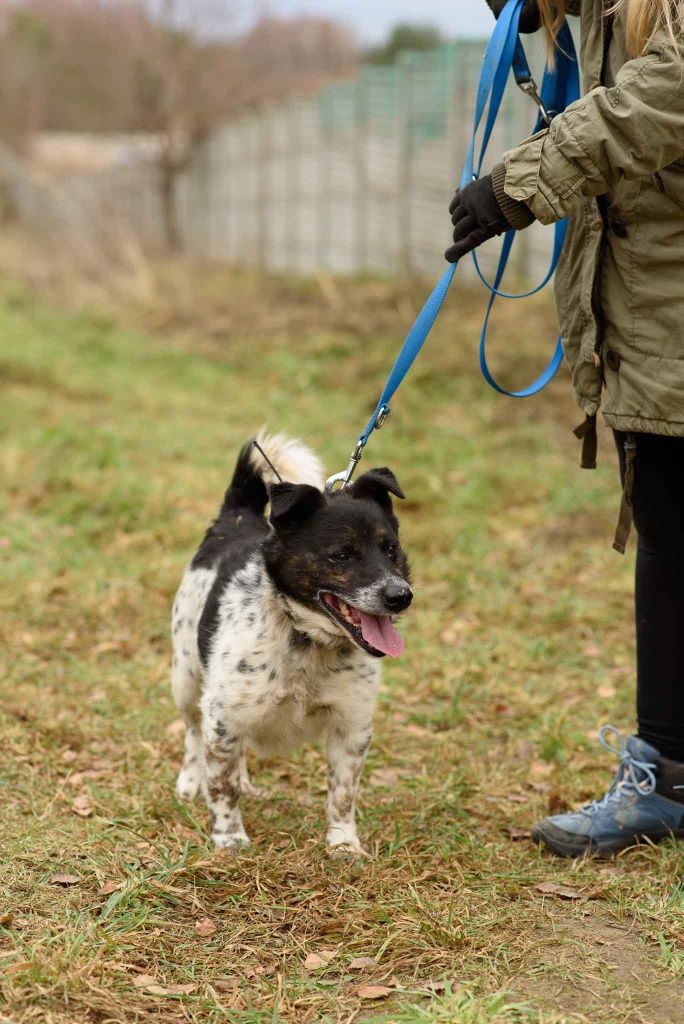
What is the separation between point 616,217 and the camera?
3.05 m

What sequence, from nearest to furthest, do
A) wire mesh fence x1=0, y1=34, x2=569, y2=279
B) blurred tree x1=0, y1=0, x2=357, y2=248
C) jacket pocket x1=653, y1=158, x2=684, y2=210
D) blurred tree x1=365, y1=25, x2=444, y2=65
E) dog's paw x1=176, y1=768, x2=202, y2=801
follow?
jacket pocket x1=653, y1=158, x2=684, y2=210
dog's paw x1=176, y1=768, x2=202, y2=801
wire mesh fence x1=0, y1=34, x2=569, y2=279
blurred tree x1=0, y1=0, x2=357, y2=248
blurred tree x1=365, y1=25, x2=444, y2=65

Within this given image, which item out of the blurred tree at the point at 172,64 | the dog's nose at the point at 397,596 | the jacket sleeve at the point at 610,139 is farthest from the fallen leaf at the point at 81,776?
the blurred tree at the point at 172,64

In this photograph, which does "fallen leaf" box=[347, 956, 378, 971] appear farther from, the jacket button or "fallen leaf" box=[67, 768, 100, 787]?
the jacket button

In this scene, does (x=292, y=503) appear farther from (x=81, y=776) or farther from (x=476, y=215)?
(x=81, y=776)

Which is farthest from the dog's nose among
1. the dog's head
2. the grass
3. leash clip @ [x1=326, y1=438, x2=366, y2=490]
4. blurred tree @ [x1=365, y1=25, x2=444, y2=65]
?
blurred tree @ [x1=365, y1=25, x2=444, y2=65]

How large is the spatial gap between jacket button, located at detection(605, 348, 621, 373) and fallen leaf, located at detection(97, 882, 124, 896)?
1840mm

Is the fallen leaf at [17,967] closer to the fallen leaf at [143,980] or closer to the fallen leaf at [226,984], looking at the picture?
the fallen leaf at [143,980]

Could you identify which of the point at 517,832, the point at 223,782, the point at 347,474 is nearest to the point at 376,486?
the point at 347,474

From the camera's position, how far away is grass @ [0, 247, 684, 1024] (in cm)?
273

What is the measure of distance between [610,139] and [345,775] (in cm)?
184

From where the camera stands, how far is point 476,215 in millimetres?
2982

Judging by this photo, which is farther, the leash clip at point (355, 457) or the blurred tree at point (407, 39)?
the blurred tree at point (407, 39)

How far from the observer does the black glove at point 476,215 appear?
2.95 meters

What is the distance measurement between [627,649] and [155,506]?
290 cm
